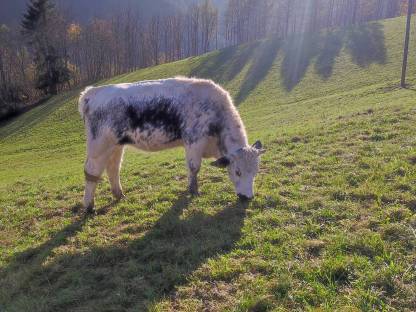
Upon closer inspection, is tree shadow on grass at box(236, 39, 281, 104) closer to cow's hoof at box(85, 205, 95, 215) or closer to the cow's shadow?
cow's hoof at box(85, 205, 95, 215)

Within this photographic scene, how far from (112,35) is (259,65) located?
147 feet

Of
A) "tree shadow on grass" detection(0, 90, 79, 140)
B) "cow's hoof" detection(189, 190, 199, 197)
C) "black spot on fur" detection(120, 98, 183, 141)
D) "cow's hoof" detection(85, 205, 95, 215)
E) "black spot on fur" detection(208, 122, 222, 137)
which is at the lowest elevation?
"tree shadow on grass" detection(0, 90, 79, 140)

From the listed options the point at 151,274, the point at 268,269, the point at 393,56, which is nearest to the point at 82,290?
the point at 151,274

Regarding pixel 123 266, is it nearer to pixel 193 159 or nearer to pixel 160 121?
pixel 193 159

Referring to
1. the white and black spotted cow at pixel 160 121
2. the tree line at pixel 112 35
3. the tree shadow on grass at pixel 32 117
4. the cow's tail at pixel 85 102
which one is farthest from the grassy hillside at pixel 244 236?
the tree line at pixel 112 35

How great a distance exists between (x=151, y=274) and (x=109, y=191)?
5.16 meters

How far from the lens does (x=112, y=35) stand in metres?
82.2

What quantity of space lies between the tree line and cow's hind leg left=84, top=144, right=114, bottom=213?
54790 millimetres

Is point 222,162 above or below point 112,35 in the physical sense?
below

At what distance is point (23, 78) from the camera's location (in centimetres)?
7169

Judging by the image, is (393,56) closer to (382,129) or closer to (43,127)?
(382,129)

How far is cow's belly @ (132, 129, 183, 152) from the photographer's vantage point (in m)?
8.50

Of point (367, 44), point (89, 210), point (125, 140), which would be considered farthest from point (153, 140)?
point (367, 44)

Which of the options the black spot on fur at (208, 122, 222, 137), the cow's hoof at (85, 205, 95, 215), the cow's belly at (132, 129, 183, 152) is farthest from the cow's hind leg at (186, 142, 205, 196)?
the cow's hoof at (85, 205, 95, 215)
